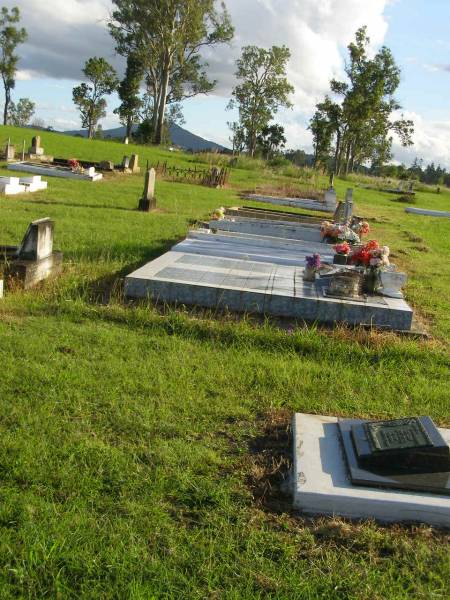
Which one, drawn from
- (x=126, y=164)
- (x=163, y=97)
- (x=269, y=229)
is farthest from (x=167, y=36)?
(x=269, y=229)

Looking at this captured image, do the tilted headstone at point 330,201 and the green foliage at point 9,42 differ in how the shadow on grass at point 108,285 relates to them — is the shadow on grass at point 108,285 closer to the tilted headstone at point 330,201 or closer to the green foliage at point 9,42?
the tilted headstone at point 330,201

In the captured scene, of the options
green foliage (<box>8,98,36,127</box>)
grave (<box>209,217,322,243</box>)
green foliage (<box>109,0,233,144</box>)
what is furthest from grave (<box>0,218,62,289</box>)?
green foliage (<box>8,98,36,127</box>)

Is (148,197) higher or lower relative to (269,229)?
higher

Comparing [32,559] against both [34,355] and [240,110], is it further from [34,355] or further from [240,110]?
[240,110]

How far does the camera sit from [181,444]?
3.60 meters

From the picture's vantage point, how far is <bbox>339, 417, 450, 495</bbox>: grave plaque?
3.17 meters

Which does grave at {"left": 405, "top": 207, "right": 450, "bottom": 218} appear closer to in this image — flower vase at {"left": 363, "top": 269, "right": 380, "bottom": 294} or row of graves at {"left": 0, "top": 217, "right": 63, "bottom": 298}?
flower vase at {"left": 363, "top": 269, "right": 380, "bottom": 294}

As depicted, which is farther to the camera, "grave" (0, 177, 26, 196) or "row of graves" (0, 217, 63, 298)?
"grave" (0, 177, 26, 196)

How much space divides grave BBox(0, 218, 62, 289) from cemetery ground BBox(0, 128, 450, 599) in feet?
0.78

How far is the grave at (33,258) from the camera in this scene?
6.77m

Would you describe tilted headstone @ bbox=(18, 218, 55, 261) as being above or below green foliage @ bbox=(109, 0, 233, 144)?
below

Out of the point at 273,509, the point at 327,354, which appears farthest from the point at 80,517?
the point at 327,354

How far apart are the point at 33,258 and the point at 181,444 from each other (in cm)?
418

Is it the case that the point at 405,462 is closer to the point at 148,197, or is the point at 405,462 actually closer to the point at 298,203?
the point at 148,197
